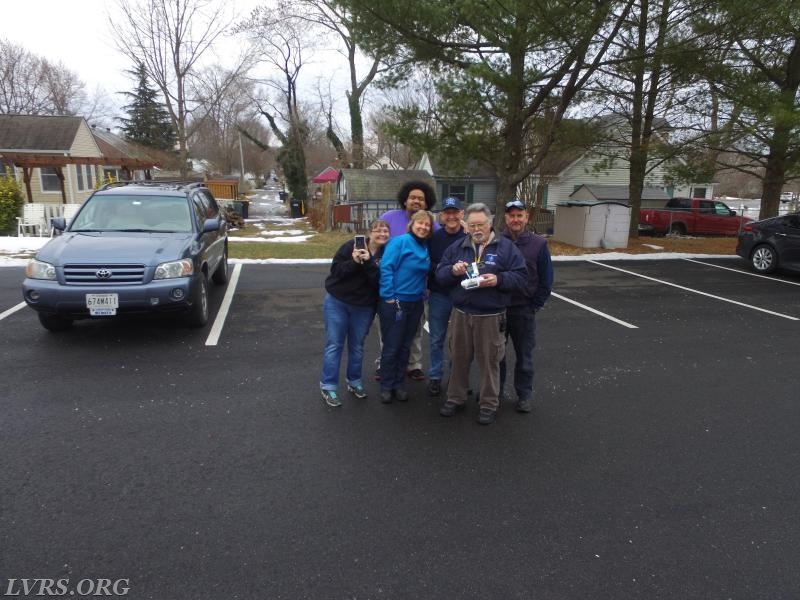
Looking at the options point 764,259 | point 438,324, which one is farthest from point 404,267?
point 764,259

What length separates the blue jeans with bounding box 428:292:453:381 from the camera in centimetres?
434

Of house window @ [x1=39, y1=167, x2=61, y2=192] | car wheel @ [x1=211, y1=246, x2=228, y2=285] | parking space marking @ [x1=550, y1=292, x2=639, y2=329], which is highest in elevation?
house window @ [x1=39, y1=167, x2=61, y2=192]

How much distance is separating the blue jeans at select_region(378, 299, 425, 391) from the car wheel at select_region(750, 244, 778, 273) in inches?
404

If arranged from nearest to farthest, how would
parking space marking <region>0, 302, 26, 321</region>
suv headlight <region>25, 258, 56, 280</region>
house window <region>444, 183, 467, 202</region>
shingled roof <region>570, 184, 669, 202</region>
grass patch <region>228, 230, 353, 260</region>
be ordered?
suv headlight <region>25, 258, 56, 280</region> < parking space marking <region>0, 302, 26, 321</region> < grass patch <region>228, 230, 353, 260</region> < shingled roof <region>570, 184, 669, 202</region> < house window <region>444, 183, 467, 202</region>

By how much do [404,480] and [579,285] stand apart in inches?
287

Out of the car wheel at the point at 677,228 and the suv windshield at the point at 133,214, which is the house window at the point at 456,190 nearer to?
the car wheel at the point at 677,228

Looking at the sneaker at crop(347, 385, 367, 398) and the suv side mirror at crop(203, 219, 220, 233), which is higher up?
the suv side mirror at crop(203, 219, 220, 233)

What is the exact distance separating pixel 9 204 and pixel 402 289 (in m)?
15.7

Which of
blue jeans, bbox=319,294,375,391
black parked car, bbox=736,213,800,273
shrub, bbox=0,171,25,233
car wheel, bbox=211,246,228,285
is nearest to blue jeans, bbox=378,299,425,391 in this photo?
blue jeans, bbox=319,294,375,391

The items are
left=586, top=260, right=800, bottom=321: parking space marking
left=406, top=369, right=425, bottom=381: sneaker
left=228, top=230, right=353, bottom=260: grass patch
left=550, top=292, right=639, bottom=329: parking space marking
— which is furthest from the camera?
left=228, top=230, right=353, bottom=260: grass patch

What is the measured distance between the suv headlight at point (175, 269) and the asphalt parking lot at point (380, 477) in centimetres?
73

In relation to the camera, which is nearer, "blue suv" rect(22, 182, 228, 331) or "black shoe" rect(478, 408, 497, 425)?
"black shoe" rect(478, 408, 497, 425)

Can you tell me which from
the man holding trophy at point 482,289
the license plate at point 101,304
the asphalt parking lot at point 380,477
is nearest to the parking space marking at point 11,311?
the asphalt parking lot at point 380,477

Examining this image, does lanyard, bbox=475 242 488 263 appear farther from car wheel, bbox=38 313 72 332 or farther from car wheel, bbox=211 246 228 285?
car wheel, bbox=211 246 228 285
